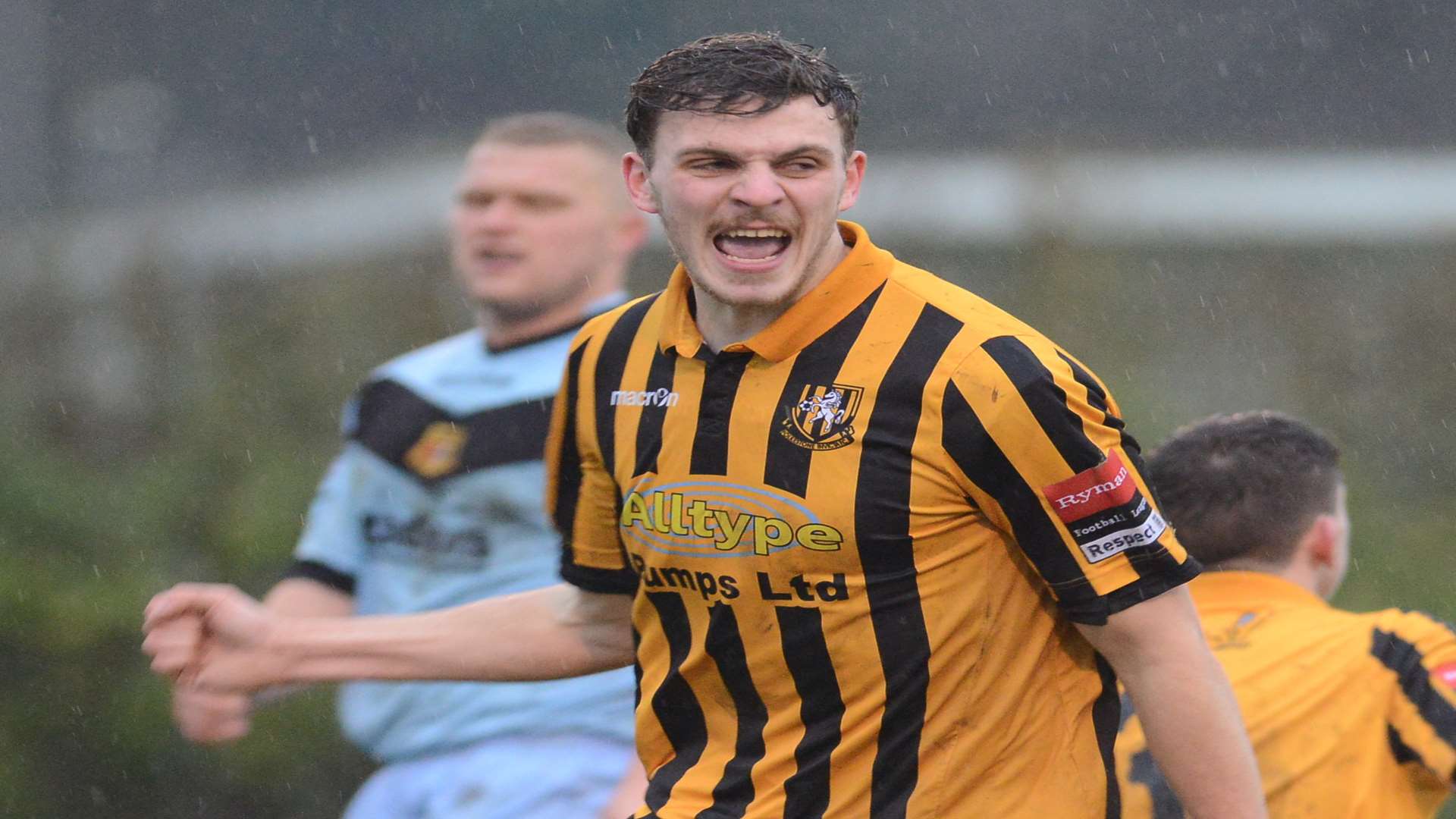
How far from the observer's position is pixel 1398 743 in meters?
3.10

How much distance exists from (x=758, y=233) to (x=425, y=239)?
540 cm

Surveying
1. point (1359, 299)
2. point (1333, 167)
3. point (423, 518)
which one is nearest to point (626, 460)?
point (423, 518)

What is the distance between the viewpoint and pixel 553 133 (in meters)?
4.38

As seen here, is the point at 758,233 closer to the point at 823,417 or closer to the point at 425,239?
the point at 823,417

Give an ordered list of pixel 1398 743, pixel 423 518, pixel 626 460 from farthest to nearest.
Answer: pixel 423 518, pixel 1398 743, pixel 626 460

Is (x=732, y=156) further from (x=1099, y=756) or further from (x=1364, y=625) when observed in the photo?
(x=1364, y=625)

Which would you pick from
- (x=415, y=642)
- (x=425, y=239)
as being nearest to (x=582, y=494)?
(x=415, y=642)

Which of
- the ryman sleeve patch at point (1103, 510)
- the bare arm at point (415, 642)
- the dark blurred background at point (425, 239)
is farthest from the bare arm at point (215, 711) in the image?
the dark blurred background at point (425, 239)

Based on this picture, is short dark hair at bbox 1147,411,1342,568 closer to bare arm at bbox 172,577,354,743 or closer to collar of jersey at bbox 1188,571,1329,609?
collar of jersey at bbox 1188,571,1329,609

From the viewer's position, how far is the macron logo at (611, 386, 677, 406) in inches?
104

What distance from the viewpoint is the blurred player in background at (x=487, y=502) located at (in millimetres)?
3967

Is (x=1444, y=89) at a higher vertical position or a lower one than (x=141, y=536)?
higher

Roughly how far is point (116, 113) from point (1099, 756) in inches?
268

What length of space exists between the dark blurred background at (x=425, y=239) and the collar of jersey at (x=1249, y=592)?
395cm
